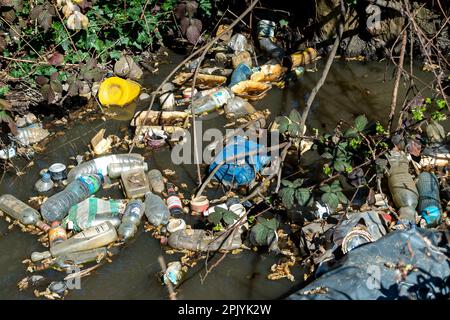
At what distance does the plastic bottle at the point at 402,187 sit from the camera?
3752 mm

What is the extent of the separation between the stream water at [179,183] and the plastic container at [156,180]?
138 mm

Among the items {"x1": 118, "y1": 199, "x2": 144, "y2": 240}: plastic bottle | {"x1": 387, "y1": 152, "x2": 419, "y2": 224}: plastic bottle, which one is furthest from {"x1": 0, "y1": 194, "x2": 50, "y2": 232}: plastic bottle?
{"x1": 387, "y1": 152, "x2": 419, "y2": 224}: plastic bottle

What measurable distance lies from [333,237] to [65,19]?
123 inches

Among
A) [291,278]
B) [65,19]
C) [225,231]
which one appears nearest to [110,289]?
[225,231]

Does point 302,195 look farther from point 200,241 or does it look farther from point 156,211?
point 156,211

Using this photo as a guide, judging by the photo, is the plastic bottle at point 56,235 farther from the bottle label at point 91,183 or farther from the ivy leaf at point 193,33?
the ivy leaf at point 193,33

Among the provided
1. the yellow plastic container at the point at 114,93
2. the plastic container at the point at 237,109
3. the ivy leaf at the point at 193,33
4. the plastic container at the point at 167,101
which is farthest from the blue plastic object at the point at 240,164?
the yellow plastic container at the point at 114,93

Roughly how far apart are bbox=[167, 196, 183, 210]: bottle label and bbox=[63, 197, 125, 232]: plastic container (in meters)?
0.34

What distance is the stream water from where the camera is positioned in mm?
3502

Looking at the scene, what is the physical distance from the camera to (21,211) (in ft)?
13.3

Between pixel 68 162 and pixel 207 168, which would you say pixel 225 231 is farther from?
pixel 68 162
